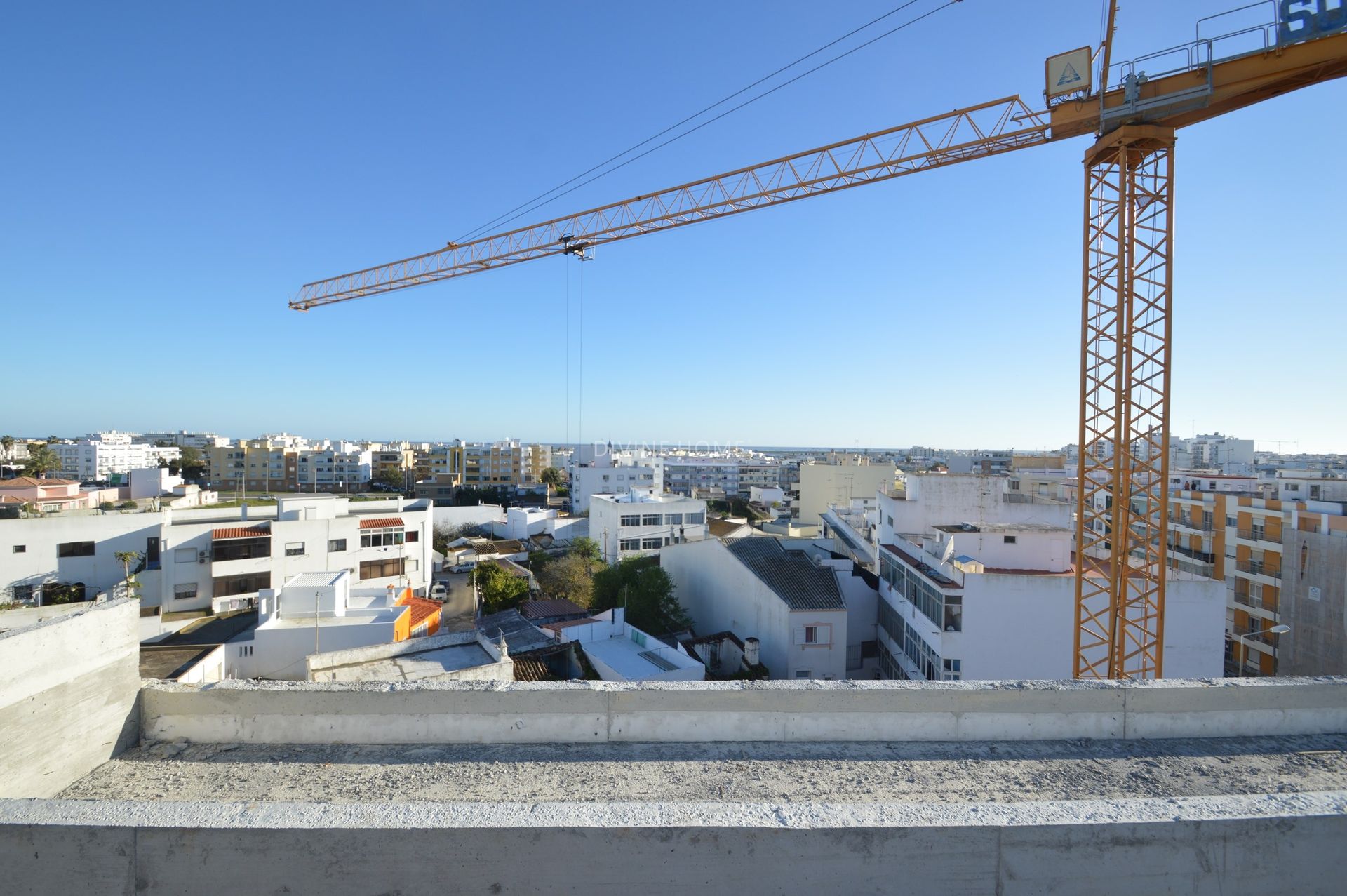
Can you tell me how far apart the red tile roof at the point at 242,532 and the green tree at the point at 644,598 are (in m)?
11.7

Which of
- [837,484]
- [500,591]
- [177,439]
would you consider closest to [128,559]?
[500,591]

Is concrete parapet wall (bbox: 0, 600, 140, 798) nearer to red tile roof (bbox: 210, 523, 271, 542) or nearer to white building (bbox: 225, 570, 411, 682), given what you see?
white building (bbox: 225, 570, 411, 682)

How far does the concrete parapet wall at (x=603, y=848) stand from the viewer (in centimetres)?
236

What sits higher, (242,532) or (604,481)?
(604,481)

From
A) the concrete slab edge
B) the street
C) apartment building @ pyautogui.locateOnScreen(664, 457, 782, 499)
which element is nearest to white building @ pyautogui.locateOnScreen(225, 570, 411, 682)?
the street

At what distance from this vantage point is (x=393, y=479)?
69125mm

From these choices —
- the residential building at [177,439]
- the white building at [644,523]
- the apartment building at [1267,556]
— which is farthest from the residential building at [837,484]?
the residential building at [177,439]

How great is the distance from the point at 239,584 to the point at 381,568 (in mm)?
4469

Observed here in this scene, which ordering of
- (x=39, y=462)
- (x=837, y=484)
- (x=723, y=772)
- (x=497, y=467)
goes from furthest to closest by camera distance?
(x=497, y=467) < (x=39, y=462) < (x=837, y=484) < (x=723, y=772)

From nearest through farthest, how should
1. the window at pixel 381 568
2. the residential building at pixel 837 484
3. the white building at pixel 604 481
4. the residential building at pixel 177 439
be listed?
the window at pixel 381 568, the residential building at pixel 837 484, the white building at pixel 604 481, the residential building at pixel 177 439

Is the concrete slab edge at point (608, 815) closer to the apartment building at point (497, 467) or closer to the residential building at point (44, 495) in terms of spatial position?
the residential building at point (44, 495)

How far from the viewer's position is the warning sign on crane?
13.4 m

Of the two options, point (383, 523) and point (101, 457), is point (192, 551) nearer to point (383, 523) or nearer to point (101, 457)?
point (383, 523)

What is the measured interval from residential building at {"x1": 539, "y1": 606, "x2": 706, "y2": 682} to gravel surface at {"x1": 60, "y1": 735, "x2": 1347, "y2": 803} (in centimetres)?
881
